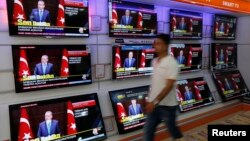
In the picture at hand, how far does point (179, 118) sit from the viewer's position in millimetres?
3598

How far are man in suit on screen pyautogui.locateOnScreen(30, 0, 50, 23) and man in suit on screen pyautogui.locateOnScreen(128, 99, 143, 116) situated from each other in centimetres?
136

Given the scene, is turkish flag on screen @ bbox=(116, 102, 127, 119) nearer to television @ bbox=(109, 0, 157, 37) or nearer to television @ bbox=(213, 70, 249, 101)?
television @ bbox=(109, 0, 157, 37)

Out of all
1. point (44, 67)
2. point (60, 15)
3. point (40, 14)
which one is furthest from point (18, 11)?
point (44, 67)

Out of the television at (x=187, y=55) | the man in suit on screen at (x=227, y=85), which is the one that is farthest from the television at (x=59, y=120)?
the man in suit on screen at (x=227, y=85)

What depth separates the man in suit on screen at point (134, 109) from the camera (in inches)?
116

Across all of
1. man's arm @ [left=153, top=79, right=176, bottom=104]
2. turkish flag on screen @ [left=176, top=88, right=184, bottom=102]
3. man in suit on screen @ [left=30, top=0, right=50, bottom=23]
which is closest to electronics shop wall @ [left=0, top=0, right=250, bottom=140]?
man in suit on screen @ [left=30, top=0, right=50, bottom=23]

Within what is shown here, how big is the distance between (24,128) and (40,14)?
1010 millimetres

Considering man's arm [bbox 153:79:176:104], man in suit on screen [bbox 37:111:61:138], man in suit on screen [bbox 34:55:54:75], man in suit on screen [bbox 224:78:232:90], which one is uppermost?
man in suit on screen [bbox 34:55:54:75]

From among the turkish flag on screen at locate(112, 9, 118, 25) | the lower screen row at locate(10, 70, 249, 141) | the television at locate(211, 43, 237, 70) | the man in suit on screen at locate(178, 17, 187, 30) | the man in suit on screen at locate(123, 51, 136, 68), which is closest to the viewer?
the lower screen row at locate(10, 70, 249, 141)

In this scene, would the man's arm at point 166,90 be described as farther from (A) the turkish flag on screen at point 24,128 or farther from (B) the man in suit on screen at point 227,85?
(B) the man in suit on screen at point 227,85

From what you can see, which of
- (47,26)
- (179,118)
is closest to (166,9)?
(179,118)

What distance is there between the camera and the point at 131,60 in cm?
299

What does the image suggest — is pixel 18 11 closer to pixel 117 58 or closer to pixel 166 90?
pixel 117 58

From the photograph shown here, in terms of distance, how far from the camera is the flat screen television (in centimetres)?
364
